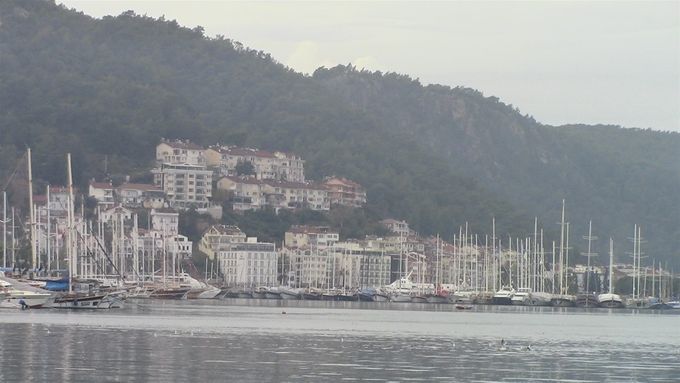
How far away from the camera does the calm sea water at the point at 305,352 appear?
44.7m

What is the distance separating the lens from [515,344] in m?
65.3

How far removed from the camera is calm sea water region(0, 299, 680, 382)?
44656 millimetres

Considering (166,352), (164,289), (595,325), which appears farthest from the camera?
(164,289)

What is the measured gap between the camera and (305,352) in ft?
179

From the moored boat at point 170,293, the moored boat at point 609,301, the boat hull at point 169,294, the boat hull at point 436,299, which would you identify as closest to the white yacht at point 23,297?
the boat hull at point 169,294

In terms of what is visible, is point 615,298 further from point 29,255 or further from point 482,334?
point 482,334

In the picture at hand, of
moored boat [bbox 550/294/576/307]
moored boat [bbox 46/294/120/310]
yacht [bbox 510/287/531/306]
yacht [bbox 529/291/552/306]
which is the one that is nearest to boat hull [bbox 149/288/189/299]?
yacht [bbox 510/287/531/306]

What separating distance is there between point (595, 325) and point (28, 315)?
113ft

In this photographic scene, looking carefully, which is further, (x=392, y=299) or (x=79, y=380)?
(x=392, y=299)

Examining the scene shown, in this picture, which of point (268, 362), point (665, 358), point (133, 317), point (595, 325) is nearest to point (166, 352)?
point (268, 362)

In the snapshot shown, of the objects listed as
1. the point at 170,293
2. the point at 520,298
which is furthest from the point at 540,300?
the point at 170,293

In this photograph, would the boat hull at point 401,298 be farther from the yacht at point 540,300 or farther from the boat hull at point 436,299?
the yacht at point 540,300

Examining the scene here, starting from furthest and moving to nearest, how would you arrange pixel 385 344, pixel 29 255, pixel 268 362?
pixel 29 255 → pixel 385 344 → pixel 268 362

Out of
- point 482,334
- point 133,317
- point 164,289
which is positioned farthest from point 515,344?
point 164,289
